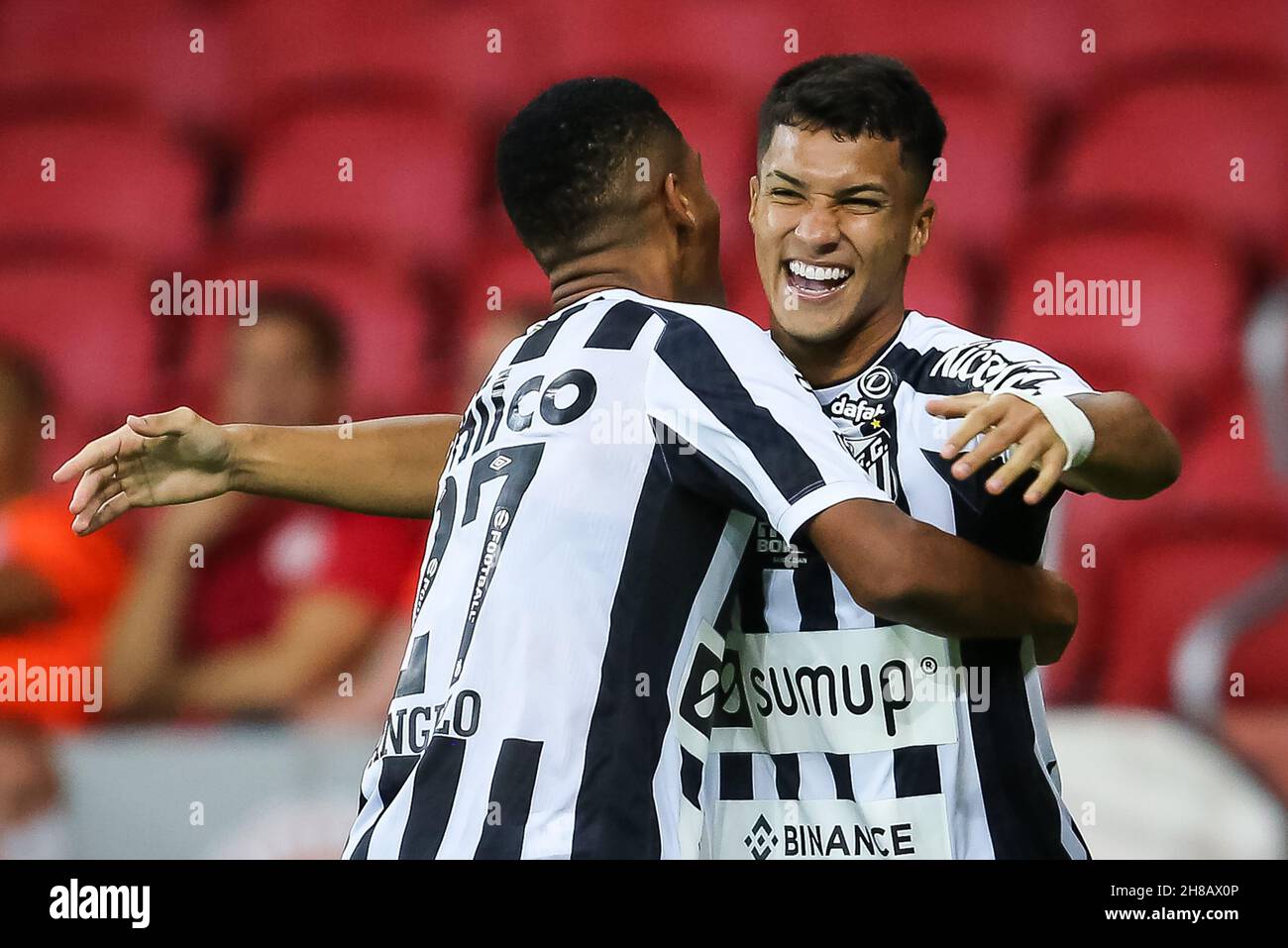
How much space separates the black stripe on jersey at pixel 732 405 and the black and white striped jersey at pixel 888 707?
242mm

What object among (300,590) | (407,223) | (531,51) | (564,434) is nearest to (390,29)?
(531,51)

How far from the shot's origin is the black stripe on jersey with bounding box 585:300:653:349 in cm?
202

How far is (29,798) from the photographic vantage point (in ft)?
13.2

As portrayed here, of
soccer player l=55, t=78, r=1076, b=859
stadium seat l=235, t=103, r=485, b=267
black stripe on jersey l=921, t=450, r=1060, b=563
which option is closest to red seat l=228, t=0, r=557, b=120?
stadium seat l=235, t=103, r=485, b=267

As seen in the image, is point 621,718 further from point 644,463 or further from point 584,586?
point 644,463

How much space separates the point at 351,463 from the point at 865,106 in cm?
104

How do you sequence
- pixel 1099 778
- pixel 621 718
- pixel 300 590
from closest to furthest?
pixel 621 718, pixel 1099 778, pixel 300 590

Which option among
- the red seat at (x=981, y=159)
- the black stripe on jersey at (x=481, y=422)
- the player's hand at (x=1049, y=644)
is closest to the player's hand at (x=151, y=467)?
the black stripe on jersey at (x=481, y=422)

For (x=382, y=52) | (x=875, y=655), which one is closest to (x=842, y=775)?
(x=875, y=655)

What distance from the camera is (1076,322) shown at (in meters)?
4.40

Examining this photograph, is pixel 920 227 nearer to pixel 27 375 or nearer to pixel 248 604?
pixel 248 604

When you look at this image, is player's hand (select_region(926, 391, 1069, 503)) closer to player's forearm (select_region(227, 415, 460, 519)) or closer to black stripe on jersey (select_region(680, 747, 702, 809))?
black stripe on jersey (select_region(680, 747, 702, 809))

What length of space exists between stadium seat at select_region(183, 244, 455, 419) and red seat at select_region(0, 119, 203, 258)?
1.35ft

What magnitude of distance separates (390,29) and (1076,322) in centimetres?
285
